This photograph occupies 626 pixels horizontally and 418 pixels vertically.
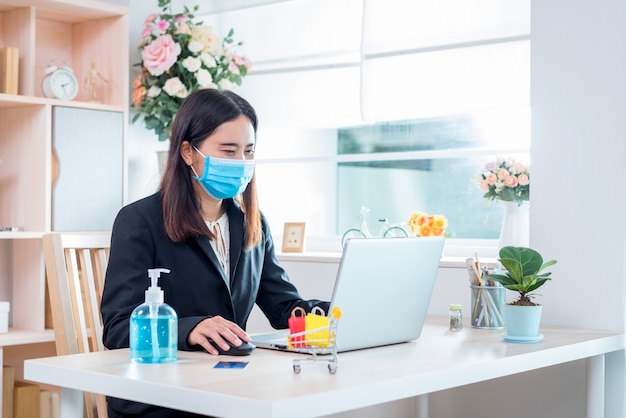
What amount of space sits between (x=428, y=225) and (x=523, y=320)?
Answer: 2.85 ft

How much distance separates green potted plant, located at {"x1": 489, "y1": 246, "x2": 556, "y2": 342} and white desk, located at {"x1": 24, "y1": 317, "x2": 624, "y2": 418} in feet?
0.14

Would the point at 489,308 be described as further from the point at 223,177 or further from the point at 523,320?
the point at 223,177

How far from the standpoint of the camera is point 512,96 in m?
2.79

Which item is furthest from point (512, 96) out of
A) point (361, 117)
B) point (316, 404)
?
point (316, 404)

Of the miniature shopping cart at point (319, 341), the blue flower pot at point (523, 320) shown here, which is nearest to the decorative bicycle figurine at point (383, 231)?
the blue flower pot at point (523, 320)

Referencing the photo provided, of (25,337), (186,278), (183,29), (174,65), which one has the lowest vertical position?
(25,337)

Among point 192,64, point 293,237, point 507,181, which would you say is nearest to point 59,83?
point 192,64

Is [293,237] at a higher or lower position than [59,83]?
lower

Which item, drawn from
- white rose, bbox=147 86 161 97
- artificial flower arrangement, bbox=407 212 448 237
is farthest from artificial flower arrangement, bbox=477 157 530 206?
white rose, bbox=147 86 161 97

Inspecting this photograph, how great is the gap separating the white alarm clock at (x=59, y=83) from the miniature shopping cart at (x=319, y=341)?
170cm

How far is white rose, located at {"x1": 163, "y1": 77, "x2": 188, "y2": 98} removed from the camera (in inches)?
128

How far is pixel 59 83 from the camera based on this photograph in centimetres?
309

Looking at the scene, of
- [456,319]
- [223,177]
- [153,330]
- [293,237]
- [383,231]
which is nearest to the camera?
[153,330]

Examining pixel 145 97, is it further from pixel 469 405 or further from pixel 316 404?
pixel 316 404
